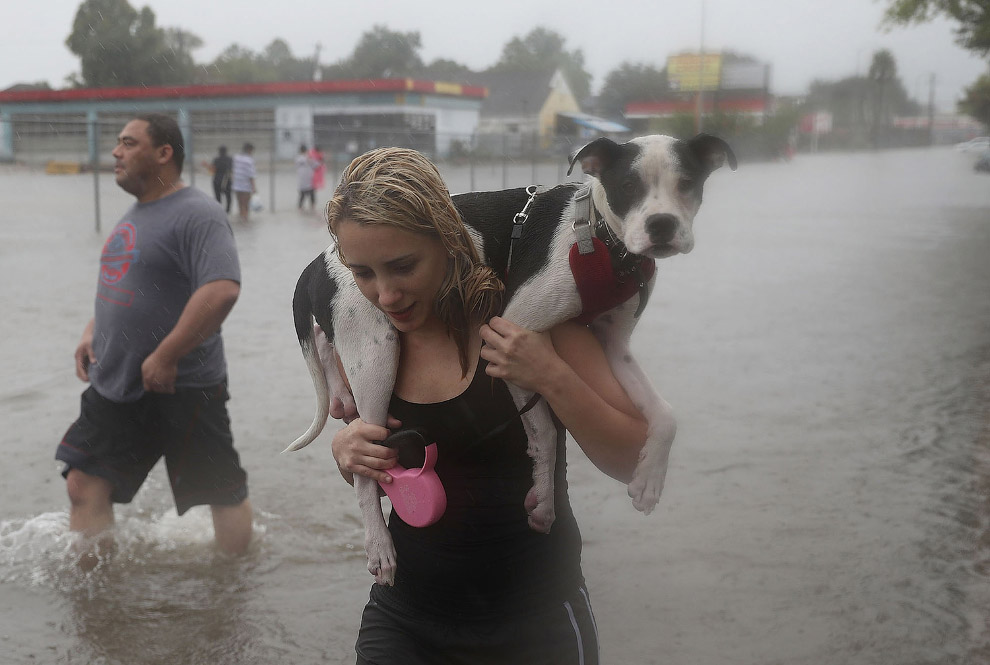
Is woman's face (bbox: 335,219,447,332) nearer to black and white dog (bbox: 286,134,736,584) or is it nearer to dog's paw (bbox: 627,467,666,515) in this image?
black and white dog (bbox: 286,134,736,584)

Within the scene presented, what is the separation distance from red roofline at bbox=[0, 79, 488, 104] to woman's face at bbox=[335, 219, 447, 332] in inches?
1542

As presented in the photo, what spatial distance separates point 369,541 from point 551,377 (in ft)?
2.03

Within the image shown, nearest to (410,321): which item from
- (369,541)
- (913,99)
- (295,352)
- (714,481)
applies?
(369,541)

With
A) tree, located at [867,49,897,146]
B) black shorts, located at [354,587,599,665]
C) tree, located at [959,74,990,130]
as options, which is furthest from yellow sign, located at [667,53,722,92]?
tree, located at [867,49,897,146]

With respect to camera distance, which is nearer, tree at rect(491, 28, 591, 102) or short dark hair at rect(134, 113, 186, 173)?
short dark hair at rect(134, 113, 186, 173)

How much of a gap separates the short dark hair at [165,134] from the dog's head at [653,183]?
2650 millimetres

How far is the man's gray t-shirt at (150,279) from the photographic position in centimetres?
425

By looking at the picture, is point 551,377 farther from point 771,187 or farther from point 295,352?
point 771,187

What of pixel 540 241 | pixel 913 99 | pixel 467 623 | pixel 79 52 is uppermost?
pixel 79 52

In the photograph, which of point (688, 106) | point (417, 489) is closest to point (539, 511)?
point (417, 489)

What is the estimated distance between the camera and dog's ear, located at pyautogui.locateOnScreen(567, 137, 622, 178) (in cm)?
230

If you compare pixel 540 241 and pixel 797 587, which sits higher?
pixel 540 241

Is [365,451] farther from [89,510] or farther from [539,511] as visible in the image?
[89,510]

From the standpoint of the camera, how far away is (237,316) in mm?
9852
